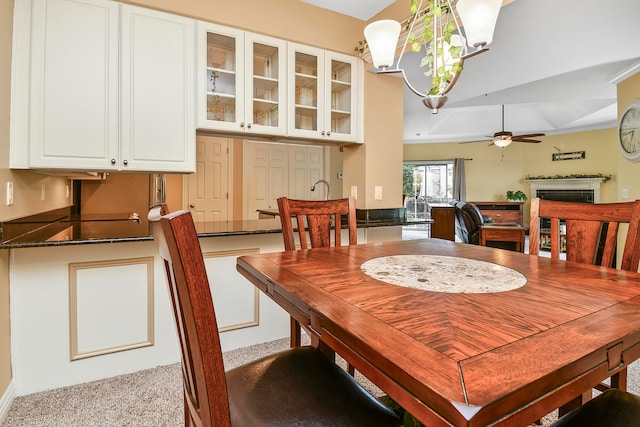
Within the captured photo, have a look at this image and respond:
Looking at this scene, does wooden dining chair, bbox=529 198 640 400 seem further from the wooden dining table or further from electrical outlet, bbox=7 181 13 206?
electrical outlet, bbox=7 181 13 206

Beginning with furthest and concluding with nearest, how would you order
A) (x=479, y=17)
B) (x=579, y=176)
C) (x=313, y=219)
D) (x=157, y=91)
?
1. (x=579, y=176)
2. (x=157, y=91)
3. (x=313, y=219)
4. (x=479, y=17)

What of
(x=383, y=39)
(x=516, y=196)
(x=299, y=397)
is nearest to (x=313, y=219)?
(x=383, y=39)

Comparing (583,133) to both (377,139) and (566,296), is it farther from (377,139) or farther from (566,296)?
(566,296)

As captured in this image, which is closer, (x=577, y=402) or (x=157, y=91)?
(x=577, y=402)

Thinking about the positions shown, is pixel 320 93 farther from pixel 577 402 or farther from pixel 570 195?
pixel 570 195

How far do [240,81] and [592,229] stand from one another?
218 cm

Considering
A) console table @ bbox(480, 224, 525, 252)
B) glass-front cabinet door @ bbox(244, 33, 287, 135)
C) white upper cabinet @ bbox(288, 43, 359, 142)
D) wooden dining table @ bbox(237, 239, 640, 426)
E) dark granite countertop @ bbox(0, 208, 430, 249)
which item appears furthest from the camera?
console table @ bbox(480, 224, 525, 252)

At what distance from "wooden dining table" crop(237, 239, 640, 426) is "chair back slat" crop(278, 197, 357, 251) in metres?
0.46

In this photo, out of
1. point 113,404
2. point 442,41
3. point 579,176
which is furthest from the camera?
point 579,176

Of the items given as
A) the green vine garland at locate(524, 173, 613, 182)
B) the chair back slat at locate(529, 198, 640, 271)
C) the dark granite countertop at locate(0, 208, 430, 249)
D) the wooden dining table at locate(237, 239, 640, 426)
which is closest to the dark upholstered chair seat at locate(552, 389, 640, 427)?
the wooden dining table at locate(237, 239, 640, 426)

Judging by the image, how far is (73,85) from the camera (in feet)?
6.36

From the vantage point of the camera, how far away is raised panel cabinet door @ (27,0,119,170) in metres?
1.86

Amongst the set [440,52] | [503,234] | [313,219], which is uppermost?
[440,52]

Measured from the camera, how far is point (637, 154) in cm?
381
